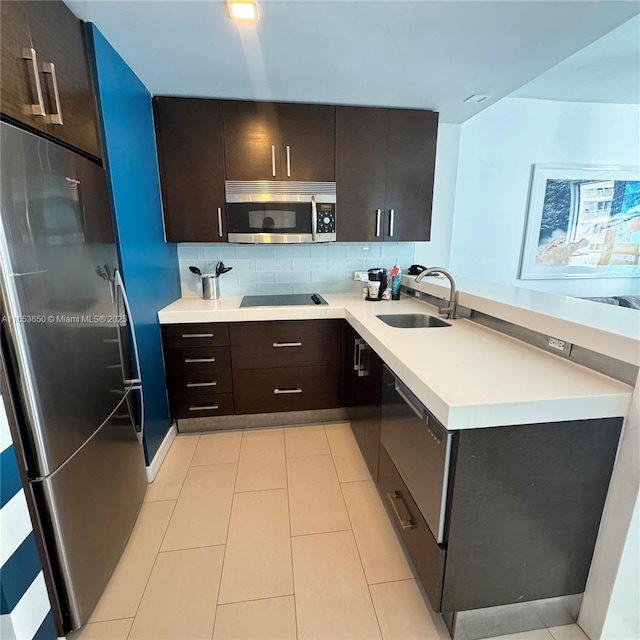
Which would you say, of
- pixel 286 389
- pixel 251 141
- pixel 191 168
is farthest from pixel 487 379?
pixel 191 168

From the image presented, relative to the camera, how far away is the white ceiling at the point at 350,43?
1368mm

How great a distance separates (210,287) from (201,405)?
90cm

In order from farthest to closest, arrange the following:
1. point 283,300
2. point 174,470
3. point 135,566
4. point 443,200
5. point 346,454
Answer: point 443,200 → point 283,300 → point 346,454 → point 174,470 → point 135,566

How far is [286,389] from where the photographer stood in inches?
97.3

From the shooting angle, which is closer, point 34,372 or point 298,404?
point 34,372

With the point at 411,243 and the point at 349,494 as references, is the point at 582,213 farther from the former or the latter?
the point at 349,494

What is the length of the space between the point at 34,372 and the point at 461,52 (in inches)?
90.8

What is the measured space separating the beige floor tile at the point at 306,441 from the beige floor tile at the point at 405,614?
3.03ft

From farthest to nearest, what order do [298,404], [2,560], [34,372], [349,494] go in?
[298,404] < [349,494] < [34,372] < [2,560]

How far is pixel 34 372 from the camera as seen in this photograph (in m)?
1.00

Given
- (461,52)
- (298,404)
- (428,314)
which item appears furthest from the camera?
(298,404)

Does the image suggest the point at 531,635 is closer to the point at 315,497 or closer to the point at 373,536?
the point at 373,536

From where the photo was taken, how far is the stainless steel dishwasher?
1.04 m

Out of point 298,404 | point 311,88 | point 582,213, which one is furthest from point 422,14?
point 582,213
